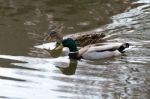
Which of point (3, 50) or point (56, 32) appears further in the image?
point (56, 32)

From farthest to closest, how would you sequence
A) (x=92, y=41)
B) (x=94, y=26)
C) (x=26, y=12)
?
(x=26, y=12)
(x=94, y=26)
(x=92, y=41)

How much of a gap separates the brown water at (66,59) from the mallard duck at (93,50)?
175 millimetres

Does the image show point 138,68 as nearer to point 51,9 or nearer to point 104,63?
point 104,63

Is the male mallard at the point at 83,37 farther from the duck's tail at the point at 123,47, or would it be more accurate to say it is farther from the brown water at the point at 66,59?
the duck's tail at the point at 123,47

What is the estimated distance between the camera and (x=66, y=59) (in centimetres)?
1305

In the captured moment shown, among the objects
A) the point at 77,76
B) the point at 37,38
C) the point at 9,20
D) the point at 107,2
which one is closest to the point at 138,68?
the point at 77,76

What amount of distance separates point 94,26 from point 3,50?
3.58 meters

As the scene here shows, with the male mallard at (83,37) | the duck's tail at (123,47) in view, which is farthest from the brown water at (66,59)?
the male mallard at (83,37)

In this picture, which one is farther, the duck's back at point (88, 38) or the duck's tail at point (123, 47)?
the duck's back at point (88, 38)

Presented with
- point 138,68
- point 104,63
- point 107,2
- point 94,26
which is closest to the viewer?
point 138,68

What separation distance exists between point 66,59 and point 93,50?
640 mm

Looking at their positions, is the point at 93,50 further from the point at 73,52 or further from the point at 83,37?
the point at 83,37

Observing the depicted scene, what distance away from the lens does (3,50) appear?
514 inches

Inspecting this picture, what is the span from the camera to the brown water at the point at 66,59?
10144 mm
